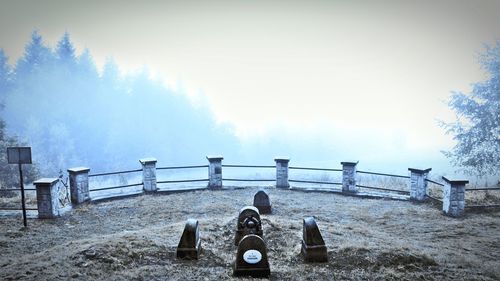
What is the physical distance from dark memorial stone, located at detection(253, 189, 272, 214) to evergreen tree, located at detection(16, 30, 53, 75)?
4194cm

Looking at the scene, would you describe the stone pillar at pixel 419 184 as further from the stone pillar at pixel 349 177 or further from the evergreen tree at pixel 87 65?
the evergreen tree at pixel 87 65

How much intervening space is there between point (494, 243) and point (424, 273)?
12.6 feet

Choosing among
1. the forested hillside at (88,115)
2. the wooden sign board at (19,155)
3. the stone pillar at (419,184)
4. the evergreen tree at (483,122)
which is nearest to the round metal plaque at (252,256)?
the wooden sign board at (19,155)

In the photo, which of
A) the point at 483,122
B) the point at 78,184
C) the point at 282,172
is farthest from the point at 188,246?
the point at 483,122

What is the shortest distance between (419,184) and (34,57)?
47.0m

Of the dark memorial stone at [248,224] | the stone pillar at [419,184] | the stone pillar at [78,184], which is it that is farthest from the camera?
the stone pillar at [419,184]

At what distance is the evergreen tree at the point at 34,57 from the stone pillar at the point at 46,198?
37.6 m

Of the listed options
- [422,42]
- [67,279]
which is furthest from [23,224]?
[422,42]

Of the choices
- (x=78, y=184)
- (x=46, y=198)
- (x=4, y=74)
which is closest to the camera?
(x=46, y=198)

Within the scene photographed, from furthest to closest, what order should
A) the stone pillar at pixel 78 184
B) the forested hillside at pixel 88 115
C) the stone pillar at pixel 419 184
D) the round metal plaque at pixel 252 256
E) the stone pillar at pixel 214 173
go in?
the forested hillside at pixel 88 115 → the stone pillar at pixel 214 173 → the stone pillar at pixel 419 184 → the stone pillar at pixel 78 184 → the round metal plaque at pixel 252 256

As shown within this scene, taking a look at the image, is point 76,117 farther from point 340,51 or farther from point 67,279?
point 340,51

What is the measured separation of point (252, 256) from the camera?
6.52 meters

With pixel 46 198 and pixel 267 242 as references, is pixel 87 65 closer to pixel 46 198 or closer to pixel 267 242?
pixel 46 198

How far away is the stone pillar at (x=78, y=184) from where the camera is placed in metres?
12.7
